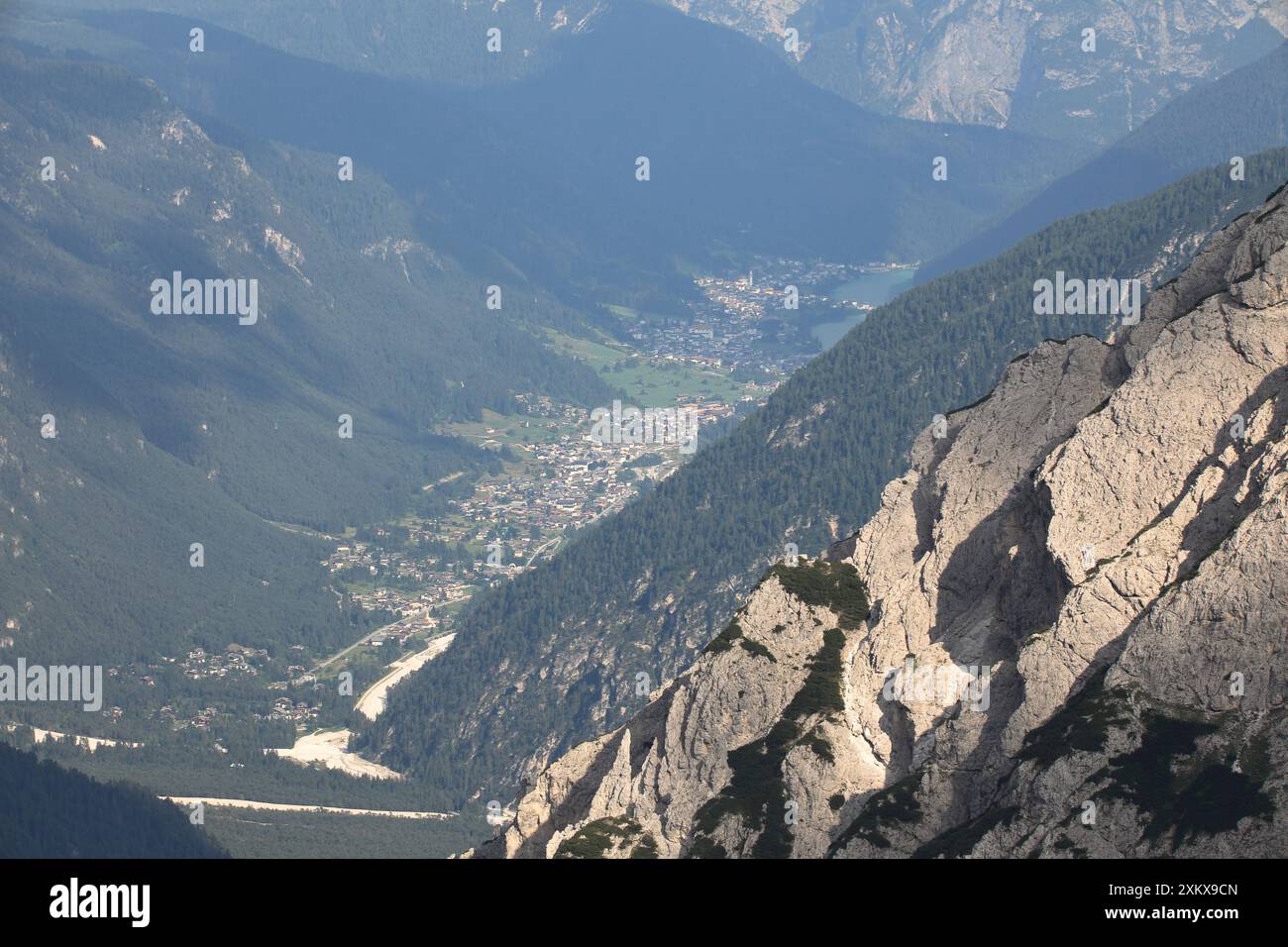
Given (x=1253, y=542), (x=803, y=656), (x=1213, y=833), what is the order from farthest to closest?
(x=803, y=656)
(x=1253, y=542)
(x=1213, y=833)

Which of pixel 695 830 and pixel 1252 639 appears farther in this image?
pixel 695 830

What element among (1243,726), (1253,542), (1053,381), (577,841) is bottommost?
(577,841)

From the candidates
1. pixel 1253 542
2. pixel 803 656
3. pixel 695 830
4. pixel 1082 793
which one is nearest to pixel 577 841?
pixel 695 830

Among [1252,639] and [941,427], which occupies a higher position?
[941,427]

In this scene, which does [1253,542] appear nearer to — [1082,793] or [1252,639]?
[1252,639]

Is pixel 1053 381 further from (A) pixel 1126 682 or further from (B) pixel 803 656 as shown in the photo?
(A) pixel 1126 682
